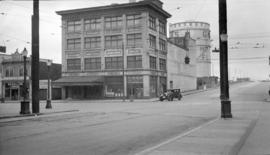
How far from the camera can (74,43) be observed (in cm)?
6825

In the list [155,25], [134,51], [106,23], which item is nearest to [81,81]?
[134,51]

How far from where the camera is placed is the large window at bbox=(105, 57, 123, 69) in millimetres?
64500

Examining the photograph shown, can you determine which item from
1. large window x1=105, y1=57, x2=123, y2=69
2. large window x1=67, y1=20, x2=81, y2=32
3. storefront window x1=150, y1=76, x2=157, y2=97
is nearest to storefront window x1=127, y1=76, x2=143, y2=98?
storefront window x1=150, y1=76, x2=157, y2=97

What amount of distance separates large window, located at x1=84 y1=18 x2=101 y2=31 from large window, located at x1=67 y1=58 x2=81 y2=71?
6.23m

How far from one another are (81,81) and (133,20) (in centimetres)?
1434

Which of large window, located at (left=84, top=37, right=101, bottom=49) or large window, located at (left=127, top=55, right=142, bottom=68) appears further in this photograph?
large window, located at (left=84, top=37, right=101, bottom=49)

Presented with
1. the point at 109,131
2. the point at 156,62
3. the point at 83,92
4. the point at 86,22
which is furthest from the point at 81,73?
the point at 109,131

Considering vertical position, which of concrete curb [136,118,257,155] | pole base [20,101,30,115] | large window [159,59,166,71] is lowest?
concrete curb [136,118,257,155]

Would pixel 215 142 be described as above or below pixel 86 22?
below

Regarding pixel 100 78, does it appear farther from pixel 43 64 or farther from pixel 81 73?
pixel 43 64

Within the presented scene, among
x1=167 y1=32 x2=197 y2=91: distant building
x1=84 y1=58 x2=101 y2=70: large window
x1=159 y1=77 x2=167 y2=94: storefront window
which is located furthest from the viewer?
x1=167 y1=32 x2=197 y2=91: distant building

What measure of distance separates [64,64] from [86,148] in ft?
198

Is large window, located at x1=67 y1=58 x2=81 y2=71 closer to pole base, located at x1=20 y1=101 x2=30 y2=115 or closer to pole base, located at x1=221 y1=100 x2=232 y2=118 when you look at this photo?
pole base, located at x1=20 y1=101 x2=30 y2=115

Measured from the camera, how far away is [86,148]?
10016 mm
